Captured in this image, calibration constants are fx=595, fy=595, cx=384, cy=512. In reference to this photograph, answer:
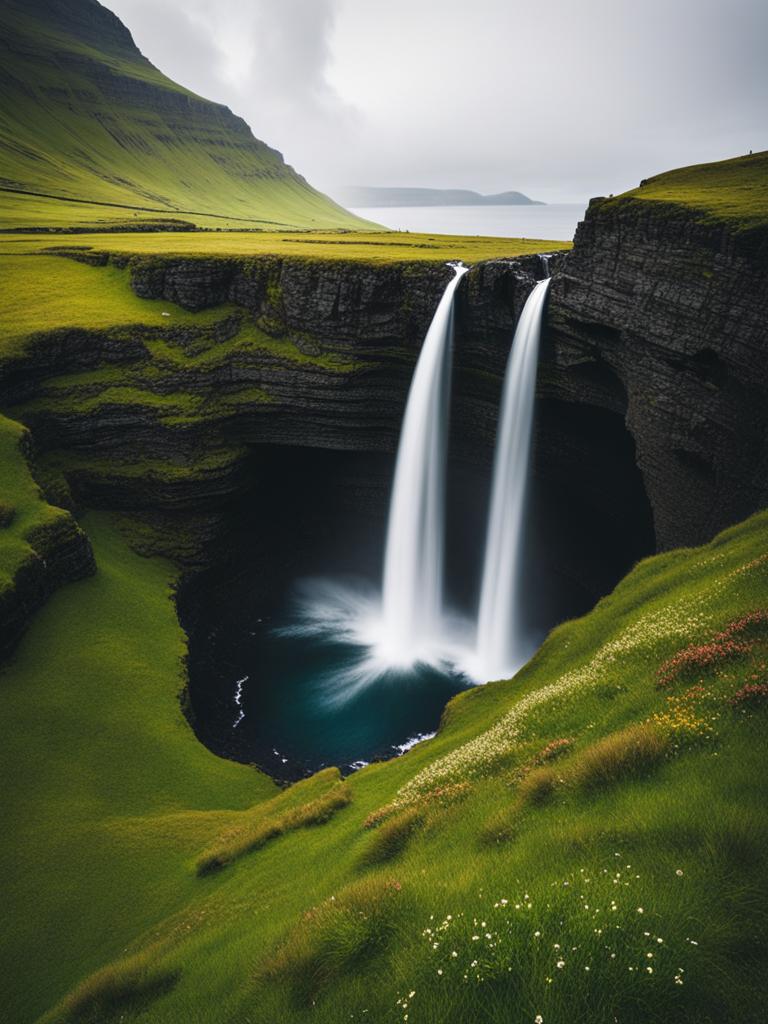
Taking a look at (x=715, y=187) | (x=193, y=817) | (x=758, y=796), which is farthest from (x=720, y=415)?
(x=193, y=817)

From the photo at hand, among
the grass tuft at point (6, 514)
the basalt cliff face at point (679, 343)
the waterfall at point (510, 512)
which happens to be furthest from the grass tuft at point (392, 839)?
the grass tuft at point (6, 514)

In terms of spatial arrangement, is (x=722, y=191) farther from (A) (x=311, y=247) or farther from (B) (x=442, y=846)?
(A) (x=311, y=247)

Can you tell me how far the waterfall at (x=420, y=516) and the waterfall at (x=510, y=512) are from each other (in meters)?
5.02

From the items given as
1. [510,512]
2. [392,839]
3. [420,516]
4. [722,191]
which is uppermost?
[722,191]

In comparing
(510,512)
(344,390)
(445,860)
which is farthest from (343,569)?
(445,860)

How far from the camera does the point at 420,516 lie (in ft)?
163

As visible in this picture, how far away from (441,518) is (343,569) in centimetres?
1218

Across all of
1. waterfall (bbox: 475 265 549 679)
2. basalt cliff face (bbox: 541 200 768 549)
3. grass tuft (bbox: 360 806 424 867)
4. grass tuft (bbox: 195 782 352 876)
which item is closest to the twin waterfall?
waterfall (bbox: 475 265 549 679)

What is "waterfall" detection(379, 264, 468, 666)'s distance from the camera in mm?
45594

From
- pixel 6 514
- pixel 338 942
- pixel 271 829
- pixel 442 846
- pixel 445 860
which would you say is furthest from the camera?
pixel 6 514

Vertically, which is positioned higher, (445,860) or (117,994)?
(445,860)

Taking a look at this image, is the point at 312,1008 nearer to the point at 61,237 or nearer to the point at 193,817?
the point at 193,817

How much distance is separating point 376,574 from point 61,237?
225 ft

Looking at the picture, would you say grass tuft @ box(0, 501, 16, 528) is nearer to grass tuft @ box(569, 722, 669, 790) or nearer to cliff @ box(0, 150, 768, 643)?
cliff @ box(0, 150, 768, 643)
